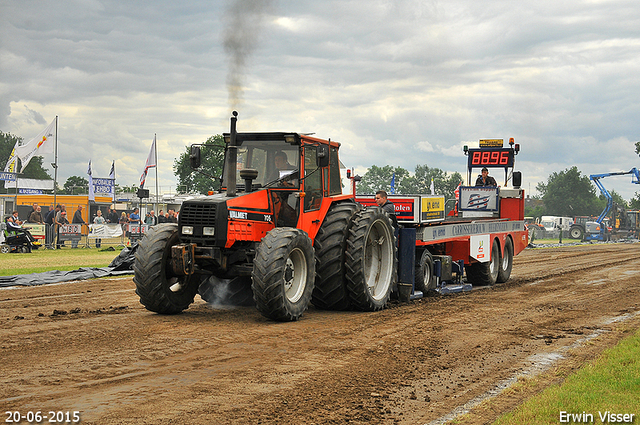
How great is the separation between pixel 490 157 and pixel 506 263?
370 centimetres

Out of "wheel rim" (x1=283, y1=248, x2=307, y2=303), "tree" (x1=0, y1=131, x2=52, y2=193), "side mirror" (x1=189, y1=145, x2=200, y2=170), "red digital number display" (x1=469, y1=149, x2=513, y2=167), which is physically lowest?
"wheel rim" (x1=283, y1=248, x2=307, y2=303)

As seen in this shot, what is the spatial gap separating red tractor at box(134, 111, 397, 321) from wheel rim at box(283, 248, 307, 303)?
1 centimetres

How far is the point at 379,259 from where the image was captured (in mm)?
11203

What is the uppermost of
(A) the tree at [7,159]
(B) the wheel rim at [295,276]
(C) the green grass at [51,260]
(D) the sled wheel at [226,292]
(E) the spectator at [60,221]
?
(A) the tree at [7,159]

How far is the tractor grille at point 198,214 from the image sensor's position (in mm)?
8633

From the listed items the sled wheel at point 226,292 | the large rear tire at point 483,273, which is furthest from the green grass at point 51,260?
the large rear tire at point 483,273

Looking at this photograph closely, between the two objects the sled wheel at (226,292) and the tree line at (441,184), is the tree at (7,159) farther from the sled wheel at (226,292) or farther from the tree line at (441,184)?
the sled wheel at (226,292)

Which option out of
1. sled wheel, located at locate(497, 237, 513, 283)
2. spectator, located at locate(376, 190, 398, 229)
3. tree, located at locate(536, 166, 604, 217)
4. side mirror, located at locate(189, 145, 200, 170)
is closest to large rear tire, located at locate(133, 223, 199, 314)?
side mirror, located at locate(189, 145, 200, 170)

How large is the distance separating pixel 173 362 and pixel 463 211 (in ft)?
42.7

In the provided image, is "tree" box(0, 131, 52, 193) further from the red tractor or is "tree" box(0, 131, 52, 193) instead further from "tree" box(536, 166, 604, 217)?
the red tractor

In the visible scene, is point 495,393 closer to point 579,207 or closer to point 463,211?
point 463,211

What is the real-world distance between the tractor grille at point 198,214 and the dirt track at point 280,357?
1398mm

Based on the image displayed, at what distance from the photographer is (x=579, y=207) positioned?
343 feet

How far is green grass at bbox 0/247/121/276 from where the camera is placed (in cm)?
1688
